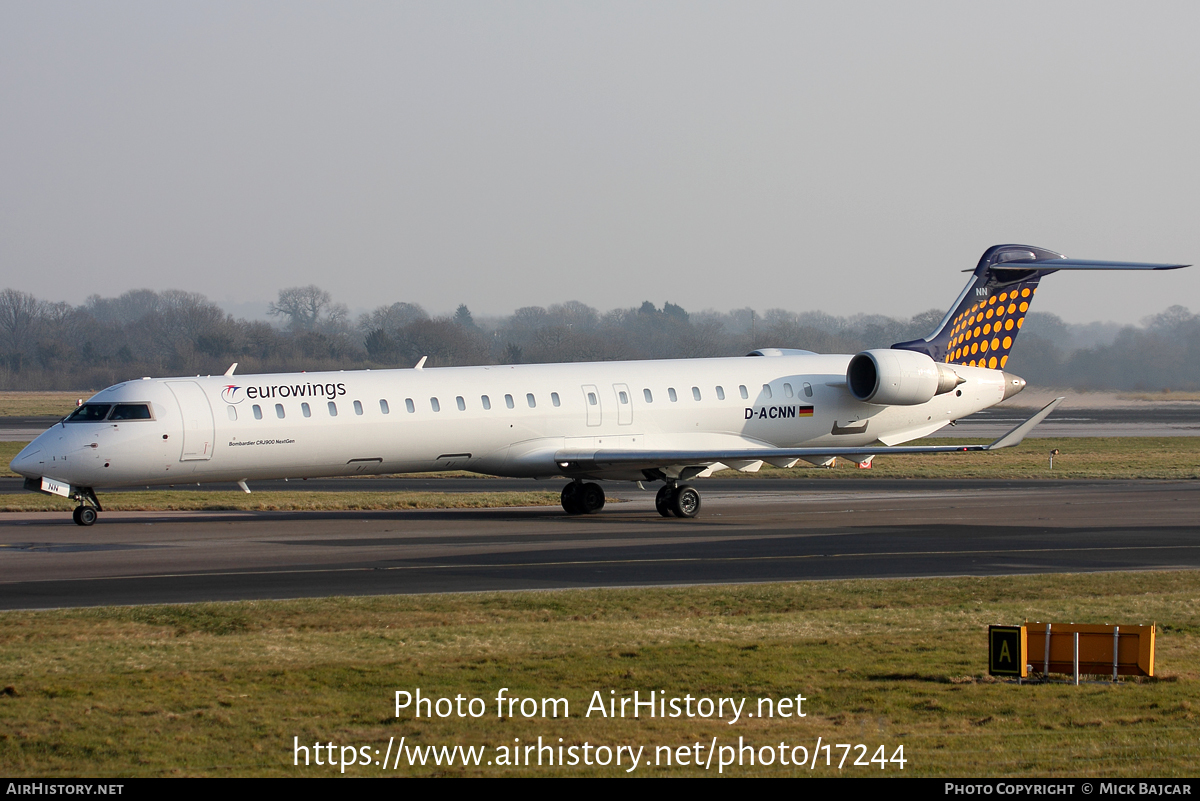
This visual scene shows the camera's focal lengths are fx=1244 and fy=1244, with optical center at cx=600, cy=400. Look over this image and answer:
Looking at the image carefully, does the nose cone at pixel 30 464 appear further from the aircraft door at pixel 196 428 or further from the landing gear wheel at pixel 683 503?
the landing gear wheel at pixel 683 503

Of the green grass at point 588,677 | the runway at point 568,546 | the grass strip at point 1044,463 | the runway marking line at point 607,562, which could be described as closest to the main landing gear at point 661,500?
the runway at point 568,546

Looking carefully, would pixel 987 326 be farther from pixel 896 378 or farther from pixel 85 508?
pixel 85 508

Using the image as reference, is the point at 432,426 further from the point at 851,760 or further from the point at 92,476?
the point at 851,760

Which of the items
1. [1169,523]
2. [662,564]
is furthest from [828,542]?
[1169,523]

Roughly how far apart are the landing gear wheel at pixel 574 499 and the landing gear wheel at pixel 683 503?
7.11ft

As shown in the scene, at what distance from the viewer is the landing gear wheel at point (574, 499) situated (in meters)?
27.4

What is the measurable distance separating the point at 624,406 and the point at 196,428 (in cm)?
897

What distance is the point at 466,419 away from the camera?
25375 mm

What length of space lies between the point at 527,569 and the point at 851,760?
10.3 metres

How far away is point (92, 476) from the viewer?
75.5 feet

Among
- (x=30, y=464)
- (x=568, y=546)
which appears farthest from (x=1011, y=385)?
(x=30, y=464)

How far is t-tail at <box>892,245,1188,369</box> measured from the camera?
3133cm

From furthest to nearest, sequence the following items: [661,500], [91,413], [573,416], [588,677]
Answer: [661,500] → [573,416] → [91,413] → [588,677]

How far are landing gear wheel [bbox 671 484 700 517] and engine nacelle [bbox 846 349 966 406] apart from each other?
5.26 m
